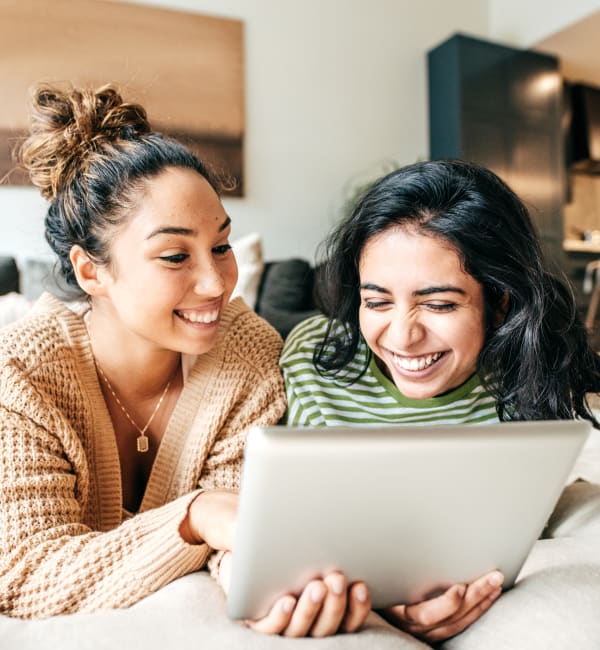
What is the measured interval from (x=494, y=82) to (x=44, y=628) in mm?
4414

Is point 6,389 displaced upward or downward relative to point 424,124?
downward

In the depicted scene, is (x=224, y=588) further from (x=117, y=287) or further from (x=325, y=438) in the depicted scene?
(x=117, y=287)

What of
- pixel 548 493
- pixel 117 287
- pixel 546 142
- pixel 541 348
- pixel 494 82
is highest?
pixel 494 82

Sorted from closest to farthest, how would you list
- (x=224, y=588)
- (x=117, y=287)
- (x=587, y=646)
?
(x=587, y=646)
(x=224, y=588)
(x=117, y=287)

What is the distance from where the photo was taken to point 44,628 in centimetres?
69

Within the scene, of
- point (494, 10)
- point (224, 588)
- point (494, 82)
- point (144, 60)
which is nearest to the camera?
point (224, 588)

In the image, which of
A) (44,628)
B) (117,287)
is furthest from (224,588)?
(117,287)

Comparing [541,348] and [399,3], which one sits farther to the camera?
[399,3]

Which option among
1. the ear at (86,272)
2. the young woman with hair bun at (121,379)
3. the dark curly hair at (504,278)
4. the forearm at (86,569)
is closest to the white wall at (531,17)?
the dark curly hair at (504,278)

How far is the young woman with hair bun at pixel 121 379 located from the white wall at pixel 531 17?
3929 mm

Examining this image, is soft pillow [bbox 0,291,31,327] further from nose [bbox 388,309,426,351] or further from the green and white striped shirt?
nose [bbox 388,309,426,351]

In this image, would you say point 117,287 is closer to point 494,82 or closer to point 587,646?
point 587,646

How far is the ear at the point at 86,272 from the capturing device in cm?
106

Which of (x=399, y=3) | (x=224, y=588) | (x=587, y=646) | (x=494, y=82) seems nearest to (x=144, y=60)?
(x=399, y=3)
